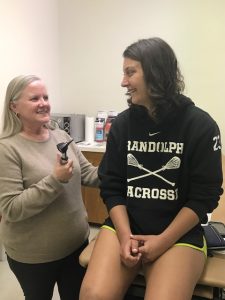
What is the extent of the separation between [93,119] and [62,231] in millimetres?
1738

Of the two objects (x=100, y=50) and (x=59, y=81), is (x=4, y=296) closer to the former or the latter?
(x=59, y=81)

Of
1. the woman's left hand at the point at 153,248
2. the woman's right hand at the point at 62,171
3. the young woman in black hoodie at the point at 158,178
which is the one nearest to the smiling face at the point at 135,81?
the young woman in black hoodie at the point at 158,178

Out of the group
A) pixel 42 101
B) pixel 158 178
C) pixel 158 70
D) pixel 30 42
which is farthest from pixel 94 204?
pixel 158 70

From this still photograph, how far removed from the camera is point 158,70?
1141mm

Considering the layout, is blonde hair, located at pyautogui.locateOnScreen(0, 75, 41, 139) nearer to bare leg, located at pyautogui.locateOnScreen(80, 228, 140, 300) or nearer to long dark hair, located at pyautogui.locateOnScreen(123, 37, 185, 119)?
long dark hair, located at pyautogui.locateOnScreen(123, 37, 185, 119)

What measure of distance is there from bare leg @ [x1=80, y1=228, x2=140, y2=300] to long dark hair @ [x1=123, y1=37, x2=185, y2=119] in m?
0.51

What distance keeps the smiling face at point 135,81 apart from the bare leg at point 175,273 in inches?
21.6

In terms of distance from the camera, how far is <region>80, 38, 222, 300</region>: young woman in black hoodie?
41.7 inches

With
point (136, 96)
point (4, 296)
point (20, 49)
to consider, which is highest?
point (20, 49)

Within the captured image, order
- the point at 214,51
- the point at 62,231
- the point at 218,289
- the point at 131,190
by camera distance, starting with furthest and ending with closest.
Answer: the point at 214,51 → the point at 62,231 → the point at 131,190 → the point at 218,289

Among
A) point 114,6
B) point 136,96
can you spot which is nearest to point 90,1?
point 114,6

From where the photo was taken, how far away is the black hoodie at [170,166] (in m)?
1.12

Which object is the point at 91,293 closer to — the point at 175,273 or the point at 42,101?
the point at 175,273

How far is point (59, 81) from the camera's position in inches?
126
